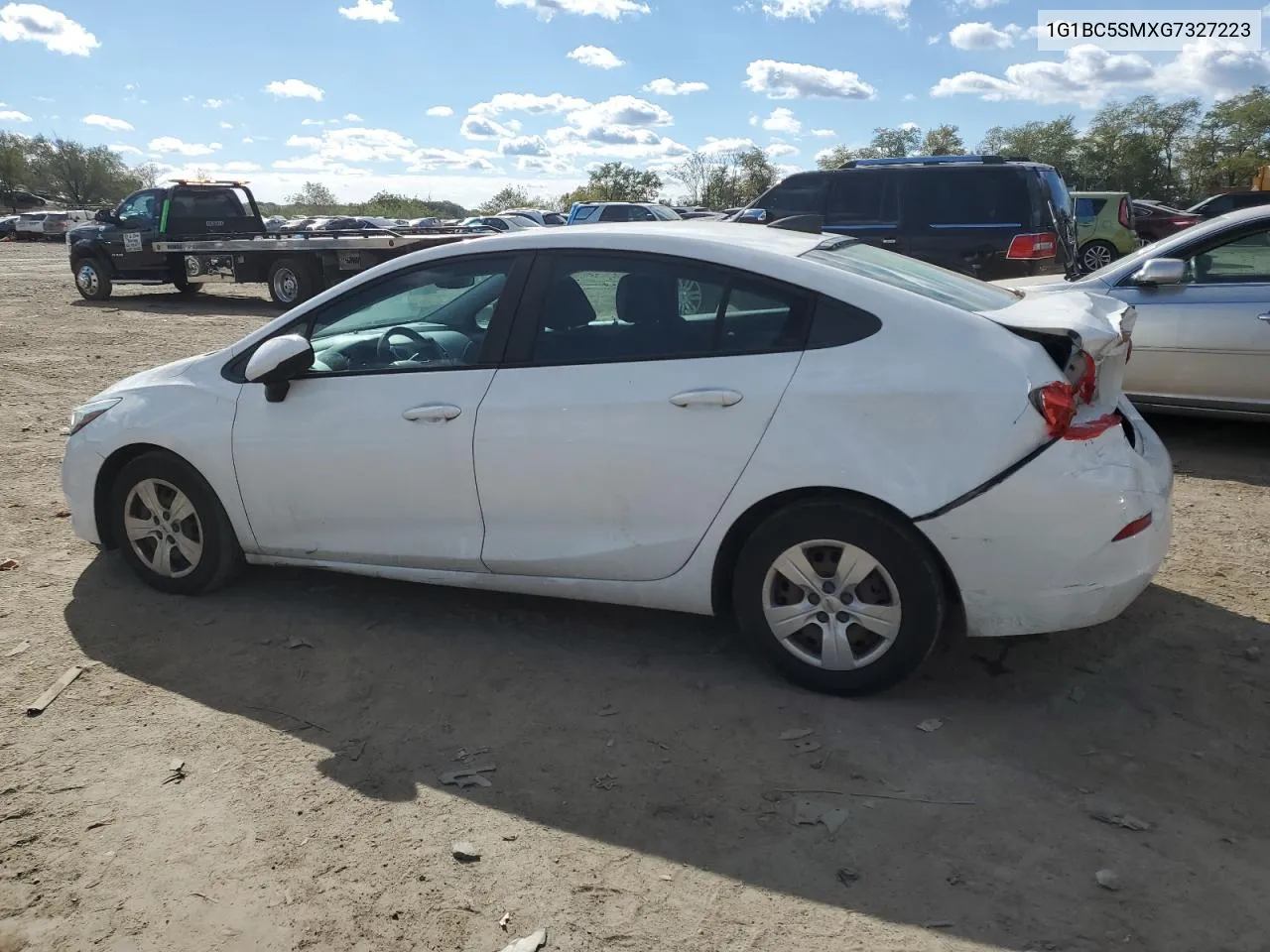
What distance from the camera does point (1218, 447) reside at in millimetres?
6973

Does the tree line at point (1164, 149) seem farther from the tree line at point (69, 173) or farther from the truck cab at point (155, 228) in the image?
the tree line at point (69, 173)

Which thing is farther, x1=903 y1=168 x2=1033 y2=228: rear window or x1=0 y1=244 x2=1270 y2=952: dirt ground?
x1=903 y1=168 x2=1033 y2=228: rear window

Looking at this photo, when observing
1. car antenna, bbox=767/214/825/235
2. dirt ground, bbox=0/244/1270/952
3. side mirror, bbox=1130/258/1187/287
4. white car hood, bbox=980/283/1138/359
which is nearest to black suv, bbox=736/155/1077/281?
side mirror, bbox=1130/258/1187/287

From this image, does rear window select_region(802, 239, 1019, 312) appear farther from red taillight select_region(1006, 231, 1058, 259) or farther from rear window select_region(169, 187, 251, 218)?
rear window select_region(169, 187, 251, 218)

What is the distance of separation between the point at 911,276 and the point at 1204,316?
3579 mm

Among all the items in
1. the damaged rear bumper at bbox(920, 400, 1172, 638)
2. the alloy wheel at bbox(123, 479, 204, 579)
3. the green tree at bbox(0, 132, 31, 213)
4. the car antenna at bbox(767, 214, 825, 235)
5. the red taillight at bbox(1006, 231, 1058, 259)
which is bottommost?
the alloy wheel at bbox(123, 479, 204, 579)

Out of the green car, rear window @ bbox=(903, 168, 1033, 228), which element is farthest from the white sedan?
the green car

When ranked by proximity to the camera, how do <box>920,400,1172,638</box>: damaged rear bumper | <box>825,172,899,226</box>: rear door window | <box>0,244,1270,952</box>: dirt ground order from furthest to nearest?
<box>825,172,899,226</box>: rear door window
<box>920,400,1172,638</box>: damaged rear bumper
<box>0,244,1270,952</box>: dirt ground

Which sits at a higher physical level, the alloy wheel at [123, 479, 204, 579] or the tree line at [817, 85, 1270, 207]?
the tree line at [817, 85, 1270, 207]

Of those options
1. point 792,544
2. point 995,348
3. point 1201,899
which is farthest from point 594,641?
point 1201,899

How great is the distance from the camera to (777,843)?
2904mm

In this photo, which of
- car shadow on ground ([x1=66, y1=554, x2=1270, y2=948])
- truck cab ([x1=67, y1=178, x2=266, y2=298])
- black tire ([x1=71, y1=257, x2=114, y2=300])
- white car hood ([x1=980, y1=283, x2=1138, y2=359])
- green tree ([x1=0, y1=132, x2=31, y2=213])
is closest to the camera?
car shadow on ground ([x1=66, y1=554, x2=1270, y2=948])

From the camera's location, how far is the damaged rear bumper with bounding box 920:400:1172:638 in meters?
3.29

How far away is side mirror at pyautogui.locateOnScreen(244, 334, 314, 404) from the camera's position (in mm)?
4199
